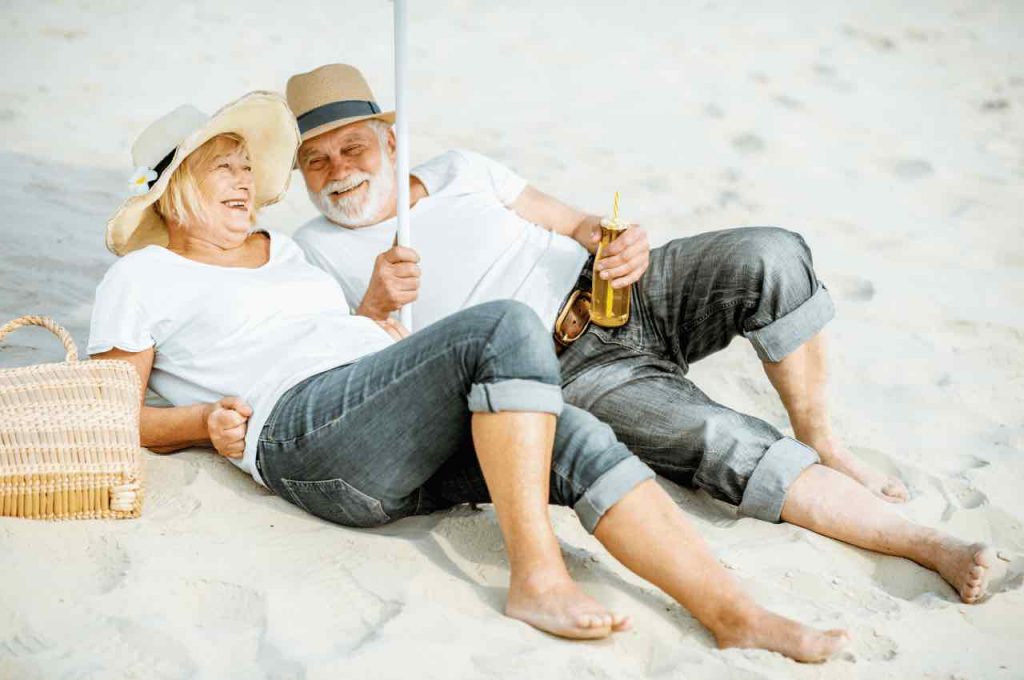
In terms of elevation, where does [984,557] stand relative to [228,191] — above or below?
below

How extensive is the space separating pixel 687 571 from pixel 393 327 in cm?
116

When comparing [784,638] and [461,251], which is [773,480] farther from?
[461,251]

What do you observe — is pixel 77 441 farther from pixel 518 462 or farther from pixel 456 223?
pixel 456 223

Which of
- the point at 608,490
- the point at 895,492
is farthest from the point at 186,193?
the point at 895,492

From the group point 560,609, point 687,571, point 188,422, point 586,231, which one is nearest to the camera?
point 560,609

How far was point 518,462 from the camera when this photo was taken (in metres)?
2.48

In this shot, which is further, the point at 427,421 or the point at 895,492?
the point at 895,492

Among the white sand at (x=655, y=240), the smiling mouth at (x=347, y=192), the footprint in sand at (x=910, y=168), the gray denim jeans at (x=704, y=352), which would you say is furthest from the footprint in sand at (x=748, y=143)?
the smiling mouth at (x=347, y=192)

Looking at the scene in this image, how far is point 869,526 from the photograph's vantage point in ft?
9.82

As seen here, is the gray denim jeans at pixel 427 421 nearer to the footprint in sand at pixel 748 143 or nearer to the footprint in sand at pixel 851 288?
the footprint in sand at pixel 851 288

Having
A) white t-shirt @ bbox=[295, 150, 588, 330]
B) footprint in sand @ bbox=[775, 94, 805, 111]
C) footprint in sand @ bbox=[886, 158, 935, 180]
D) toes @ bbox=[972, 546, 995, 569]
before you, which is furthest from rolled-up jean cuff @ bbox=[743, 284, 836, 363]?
footprint in sand @ bbox=[775, 94, 805, 111]

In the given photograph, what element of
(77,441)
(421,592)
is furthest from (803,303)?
(77,441)

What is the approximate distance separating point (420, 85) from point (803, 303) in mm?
3386

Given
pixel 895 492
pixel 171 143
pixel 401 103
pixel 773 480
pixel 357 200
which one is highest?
pixel 401 103
